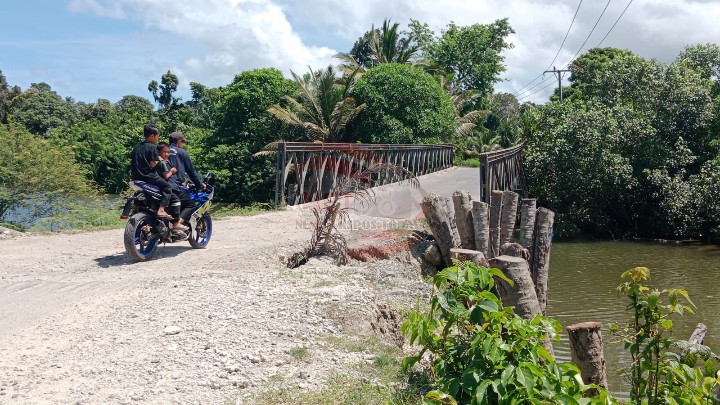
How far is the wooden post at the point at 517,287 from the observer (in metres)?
5.77

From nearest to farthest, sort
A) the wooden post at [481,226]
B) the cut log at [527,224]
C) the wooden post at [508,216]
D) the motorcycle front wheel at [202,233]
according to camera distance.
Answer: the wooden post at [481,226] → the motorcycle front wheel at [202,233] → the cut log at [527,224] → the wooden post at [508,216]

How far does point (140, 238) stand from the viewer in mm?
8656

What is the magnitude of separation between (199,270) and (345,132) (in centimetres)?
1841

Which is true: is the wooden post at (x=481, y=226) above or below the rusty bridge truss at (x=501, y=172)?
below

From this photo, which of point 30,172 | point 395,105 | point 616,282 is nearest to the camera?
point 616,282

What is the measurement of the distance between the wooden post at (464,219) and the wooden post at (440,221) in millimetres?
163

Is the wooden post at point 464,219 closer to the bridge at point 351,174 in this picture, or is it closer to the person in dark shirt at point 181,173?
the bridge at point 351,174

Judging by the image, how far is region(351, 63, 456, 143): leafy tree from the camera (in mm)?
25375

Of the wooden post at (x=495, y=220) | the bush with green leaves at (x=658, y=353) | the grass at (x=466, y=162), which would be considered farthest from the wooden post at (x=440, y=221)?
the grass at (x=466, y=162)

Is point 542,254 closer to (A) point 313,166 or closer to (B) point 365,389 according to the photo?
(B) point 365,389

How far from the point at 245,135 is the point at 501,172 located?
10307 mm

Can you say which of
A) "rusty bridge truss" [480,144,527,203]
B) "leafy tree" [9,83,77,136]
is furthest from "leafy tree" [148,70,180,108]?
"rusty bridge truss" [480,144,527,203]

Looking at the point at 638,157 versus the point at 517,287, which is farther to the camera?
the point at 638,157

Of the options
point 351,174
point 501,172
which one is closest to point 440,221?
point 351,174
